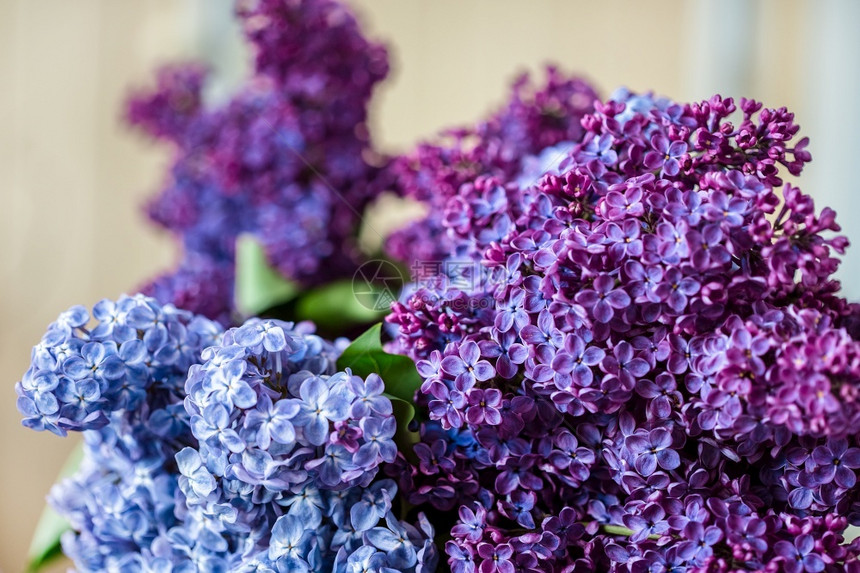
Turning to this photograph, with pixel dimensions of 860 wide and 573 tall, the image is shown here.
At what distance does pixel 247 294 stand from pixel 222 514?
298 mm

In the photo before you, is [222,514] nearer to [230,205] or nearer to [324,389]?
[324,389]

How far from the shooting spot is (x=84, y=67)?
168 cm

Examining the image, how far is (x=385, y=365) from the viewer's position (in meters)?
0.39

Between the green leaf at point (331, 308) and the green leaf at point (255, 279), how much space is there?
0.06 metres

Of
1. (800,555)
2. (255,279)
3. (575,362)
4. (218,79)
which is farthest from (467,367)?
(218,79)

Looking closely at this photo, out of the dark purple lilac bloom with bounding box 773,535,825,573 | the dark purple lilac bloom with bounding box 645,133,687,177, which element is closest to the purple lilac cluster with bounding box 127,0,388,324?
the dark purple lilac bloom with bounding box 645,133,687,177

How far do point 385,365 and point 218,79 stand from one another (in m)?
1.22

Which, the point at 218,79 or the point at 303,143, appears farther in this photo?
the point at 218,79

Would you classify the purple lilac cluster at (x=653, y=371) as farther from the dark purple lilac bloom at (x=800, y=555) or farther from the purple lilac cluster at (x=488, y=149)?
the purple lilac cluster at (x=488, y=149)

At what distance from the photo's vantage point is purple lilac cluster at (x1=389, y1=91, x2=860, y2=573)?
31cm

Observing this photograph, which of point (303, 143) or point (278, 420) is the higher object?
point (303, 143)

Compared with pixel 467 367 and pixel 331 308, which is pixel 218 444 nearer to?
pixel 467 367

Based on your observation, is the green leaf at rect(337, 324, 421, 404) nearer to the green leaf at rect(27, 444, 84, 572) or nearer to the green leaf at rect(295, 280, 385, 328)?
the green leaf at rect(295, 280, 385, 328)

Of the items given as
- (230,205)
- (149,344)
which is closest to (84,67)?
(230,205)
